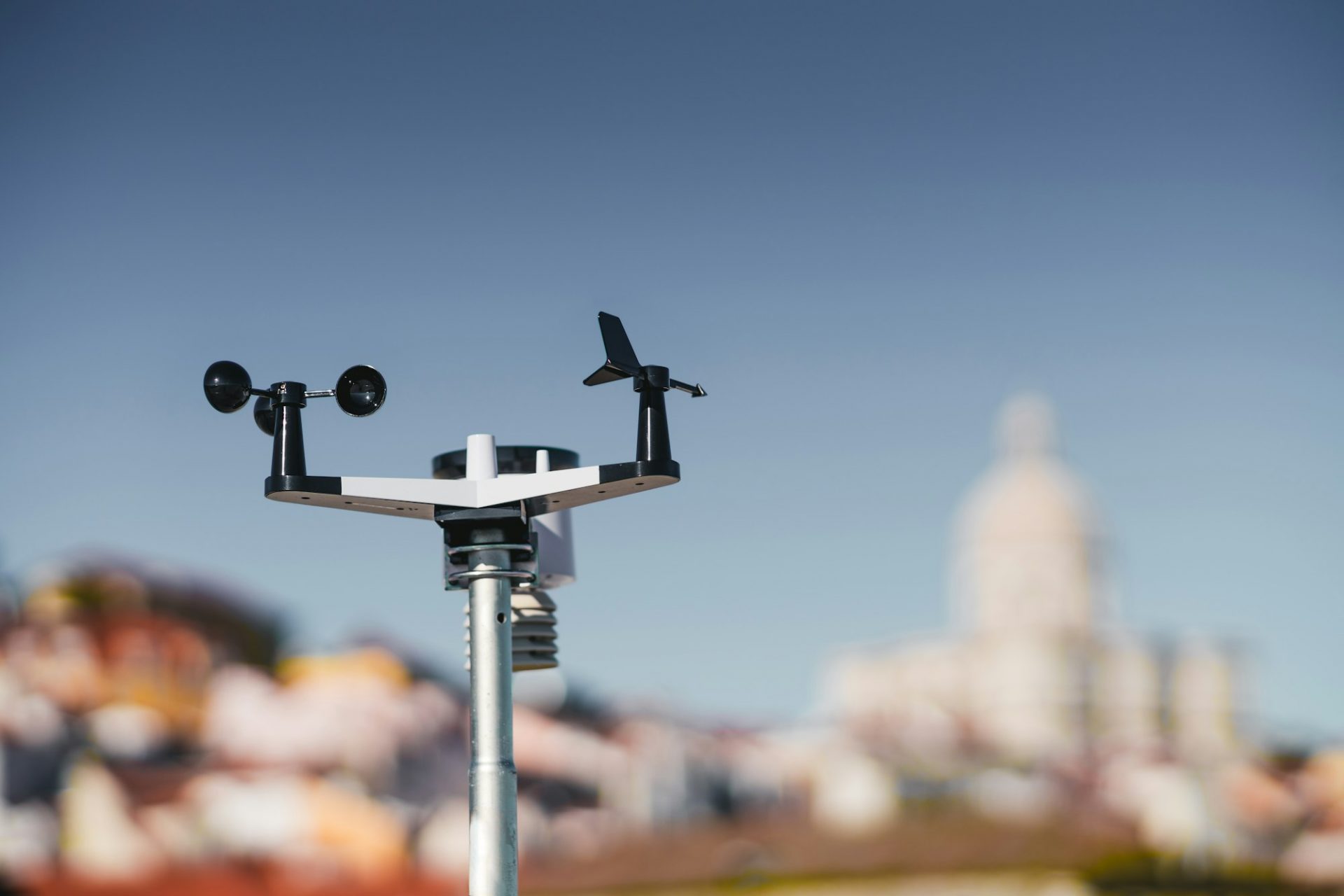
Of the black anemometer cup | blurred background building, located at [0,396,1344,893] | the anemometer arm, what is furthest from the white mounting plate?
blurred background building, located at [0,396,1344,893]

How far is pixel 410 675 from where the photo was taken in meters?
37.7

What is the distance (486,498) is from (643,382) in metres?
0.41

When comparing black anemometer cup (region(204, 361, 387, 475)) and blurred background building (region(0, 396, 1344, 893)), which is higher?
blurred background building (region(0, 396, 1344, 893))

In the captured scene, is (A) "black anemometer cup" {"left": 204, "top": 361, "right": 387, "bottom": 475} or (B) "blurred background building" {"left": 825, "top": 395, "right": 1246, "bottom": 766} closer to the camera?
(A) "black anemometer cup" {"left": 204, "top": 361, "right": 387, "bottom": 475}

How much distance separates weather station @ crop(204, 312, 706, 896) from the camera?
3111 millimetres

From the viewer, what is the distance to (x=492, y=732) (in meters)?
3.16

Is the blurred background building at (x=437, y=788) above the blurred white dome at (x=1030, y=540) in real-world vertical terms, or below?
below

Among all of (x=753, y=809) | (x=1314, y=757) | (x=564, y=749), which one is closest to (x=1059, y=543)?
(x=1314, y=757)

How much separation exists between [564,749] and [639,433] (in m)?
36.5

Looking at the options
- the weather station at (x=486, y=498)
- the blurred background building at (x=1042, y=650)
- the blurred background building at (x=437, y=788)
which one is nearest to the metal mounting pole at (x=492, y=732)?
the weather station at (x=486, y=498)

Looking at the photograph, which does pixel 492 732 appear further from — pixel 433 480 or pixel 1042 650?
pixel 1042 650

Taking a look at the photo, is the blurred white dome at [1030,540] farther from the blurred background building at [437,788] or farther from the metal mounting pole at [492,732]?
the metal mounting pole at [492,732]

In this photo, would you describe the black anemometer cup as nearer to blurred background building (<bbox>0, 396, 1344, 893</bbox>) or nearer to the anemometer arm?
the anemometer arm

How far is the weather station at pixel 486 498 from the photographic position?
3111 millimetres
